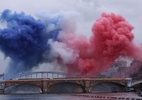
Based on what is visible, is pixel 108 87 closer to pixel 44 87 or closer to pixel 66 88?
pixel 66 88

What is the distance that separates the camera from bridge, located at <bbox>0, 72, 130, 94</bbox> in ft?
617

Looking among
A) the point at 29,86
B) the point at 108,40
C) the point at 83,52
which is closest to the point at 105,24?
the point at 108,40

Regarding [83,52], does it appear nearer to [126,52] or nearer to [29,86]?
[126,52]

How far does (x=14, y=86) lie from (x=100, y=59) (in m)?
54.2

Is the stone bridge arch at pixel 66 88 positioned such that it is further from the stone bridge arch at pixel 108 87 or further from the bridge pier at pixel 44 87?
the stone bridge arch at pixel 108 87

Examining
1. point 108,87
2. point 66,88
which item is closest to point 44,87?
point 66,88

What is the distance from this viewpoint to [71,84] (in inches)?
7569

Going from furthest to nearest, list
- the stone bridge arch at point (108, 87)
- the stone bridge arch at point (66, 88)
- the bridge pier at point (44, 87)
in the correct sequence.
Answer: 1. the stone bridge arch at point (108, 87)
2. the stone bridge arch at point (66, 88)
3. the bridge pier at point (44, 87)

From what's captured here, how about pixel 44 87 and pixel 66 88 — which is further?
pixel 66 88

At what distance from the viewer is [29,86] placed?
198 meters

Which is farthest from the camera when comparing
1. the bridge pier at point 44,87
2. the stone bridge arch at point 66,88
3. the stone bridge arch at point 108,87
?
the stone bridge arch at point 108,87

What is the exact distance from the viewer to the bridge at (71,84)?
188 meters

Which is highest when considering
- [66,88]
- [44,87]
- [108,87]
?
[44,87]

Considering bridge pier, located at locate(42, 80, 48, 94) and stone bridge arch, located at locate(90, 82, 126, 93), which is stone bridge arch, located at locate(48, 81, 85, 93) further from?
stone bridge arch, located at locate(90, 82, 126, 93)
